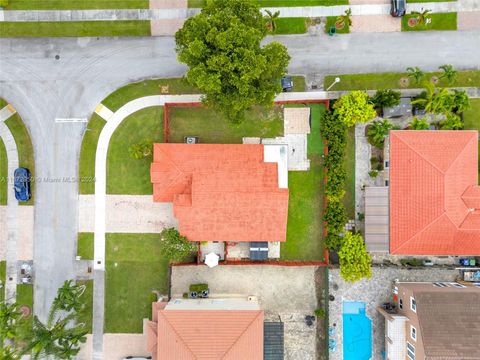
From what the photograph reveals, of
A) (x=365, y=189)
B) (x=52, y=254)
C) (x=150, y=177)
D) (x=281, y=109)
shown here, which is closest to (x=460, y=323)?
(x=365, y=189)

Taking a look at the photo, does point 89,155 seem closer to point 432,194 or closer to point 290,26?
point 290,26

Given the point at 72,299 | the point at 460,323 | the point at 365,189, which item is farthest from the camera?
the point at 365,189

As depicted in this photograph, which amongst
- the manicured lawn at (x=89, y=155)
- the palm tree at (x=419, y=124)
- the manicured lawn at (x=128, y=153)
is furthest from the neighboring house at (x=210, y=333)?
the palm tree at (x=419, y=124)

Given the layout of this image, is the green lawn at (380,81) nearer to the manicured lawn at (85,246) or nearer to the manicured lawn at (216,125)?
the manicured lawn at (216,125)

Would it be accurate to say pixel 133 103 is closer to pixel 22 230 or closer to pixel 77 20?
pixel 77 20

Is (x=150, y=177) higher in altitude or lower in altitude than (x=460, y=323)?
higher

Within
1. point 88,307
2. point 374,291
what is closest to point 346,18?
point 374,291
